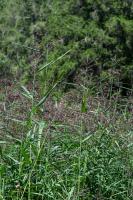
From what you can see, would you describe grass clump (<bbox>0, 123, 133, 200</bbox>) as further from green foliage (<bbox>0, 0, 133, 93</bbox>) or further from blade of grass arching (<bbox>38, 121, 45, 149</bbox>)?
green foliage (<bbox>0, 0, 133, 93</bbox>)

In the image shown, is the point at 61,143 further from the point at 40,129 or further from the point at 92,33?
the point at 92,33

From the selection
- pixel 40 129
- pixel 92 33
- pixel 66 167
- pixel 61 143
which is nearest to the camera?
pixel 40 129

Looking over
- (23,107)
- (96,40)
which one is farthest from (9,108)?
(96,40)

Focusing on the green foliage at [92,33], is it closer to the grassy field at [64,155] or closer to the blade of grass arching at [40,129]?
the grassy field at [64,155]

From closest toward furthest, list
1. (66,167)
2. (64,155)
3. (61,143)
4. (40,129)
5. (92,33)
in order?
(40,129), (66,167), (64,155), (61,143), (92,33)

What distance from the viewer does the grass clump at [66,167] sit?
3.55 metres

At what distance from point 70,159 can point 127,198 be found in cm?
44

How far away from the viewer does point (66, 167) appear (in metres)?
3.74

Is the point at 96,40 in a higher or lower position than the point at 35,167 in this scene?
lower

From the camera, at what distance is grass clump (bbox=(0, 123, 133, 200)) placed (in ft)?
11.6

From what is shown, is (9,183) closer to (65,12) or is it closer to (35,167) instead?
(35,167)

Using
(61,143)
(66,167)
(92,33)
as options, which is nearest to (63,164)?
(66,167)

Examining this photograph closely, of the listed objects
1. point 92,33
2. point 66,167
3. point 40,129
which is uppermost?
point 40,129

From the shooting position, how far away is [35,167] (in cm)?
362
